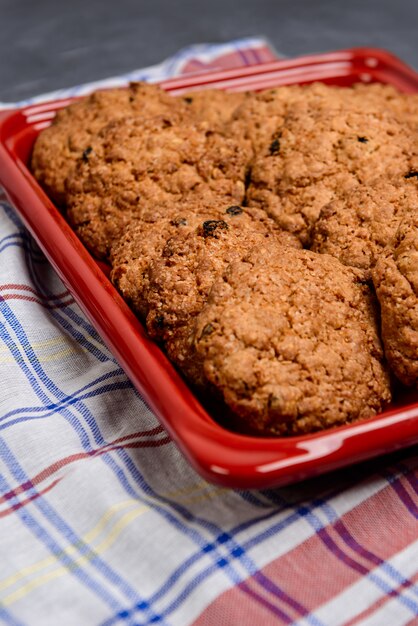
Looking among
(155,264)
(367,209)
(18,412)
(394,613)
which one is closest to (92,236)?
(155,264)

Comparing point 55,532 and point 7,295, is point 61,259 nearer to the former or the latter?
point 7,295

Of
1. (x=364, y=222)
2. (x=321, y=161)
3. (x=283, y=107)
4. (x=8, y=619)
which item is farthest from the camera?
(x=283, y=107)

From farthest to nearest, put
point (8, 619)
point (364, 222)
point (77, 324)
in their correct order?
point (77, 324), point (364, 222), point (8, 619)

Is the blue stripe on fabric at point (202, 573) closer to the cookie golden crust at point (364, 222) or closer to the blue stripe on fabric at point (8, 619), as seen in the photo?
the blue stripe on fabric at point (8, 619)

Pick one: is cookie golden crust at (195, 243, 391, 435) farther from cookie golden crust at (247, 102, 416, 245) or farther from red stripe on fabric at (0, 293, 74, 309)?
red stripe on fabric at (0, 293, 74, 309)

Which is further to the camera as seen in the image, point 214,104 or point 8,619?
point 214,104

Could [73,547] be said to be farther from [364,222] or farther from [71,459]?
A: [364,222]

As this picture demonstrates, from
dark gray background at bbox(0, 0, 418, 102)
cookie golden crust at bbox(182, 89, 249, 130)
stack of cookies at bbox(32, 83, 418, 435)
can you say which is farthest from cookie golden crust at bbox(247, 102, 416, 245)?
dark gray background at bbox(0, 0, 418, 102)

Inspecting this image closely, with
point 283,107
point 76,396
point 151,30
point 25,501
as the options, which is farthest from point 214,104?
point 151,30
